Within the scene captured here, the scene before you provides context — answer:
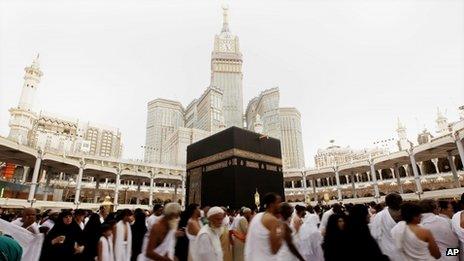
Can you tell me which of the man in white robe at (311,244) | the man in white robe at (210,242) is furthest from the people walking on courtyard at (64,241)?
the man in white robe at (311,244)

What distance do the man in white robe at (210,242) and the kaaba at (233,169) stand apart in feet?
A: 38.9

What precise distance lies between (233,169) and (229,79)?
269 feet

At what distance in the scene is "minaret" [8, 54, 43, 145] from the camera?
41.2m

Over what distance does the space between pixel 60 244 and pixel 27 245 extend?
0.38 metres

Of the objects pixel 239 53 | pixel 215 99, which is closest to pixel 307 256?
pixel 215 99

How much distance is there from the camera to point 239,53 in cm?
10012

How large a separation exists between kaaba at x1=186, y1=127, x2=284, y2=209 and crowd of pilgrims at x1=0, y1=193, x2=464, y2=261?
1084 centimetres

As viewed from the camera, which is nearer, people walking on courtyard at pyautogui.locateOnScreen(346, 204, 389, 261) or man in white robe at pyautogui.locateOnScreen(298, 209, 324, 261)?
people walking on courtyard at pyautogui.locateOnScreen(346, 204, 389, 261)

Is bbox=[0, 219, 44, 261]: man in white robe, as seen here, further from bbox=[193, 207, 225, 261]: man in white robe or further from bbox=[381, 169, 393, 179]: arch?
bbox=[381, 169, 393, 179]: arch

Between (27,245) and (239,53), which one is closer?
(27,245)

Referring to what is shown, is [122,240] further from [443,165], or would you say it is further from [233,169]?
[443,165]

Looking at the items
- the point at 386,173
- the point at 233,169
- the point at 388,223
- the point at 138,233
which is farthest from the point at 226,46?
the point at 388,223

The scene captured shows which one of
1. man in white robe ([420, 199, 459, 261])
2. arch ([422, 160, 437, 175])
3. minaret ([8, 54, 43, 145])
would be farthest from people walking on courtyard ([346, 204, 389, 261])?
minaret ([8, 54, 43, 145])

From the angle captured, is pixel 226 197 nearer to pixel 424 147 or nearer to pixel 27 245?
pixel 27 245
